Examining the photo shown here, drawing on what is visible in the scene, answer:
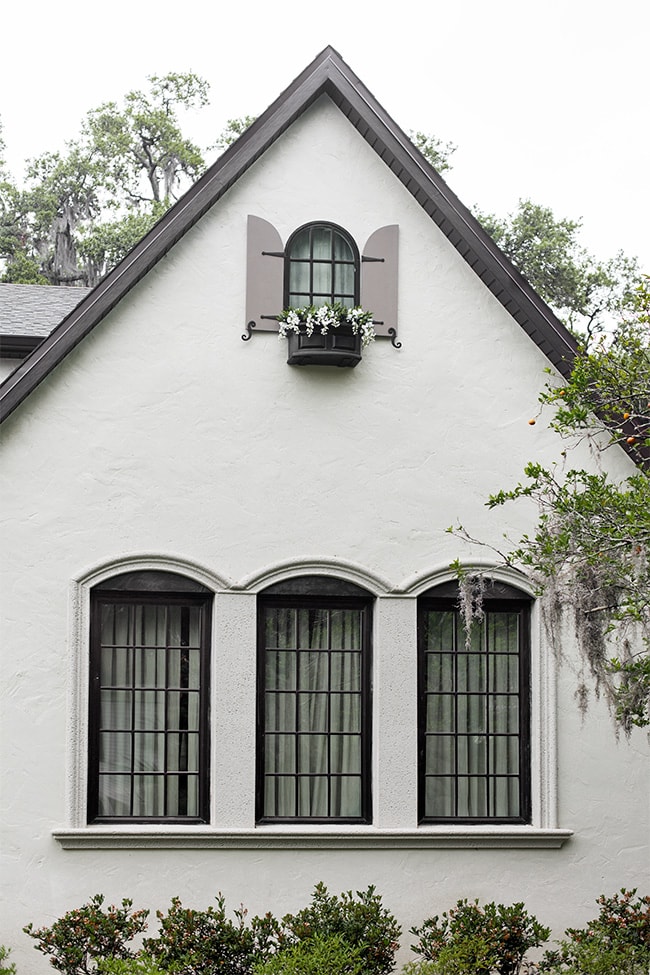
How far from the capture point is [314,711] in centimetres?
1006

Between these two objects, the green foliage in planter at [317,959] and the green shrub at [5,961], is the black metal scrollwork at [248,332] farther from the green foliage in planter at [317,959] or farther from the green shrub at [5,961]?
the green shrub at [5,961]

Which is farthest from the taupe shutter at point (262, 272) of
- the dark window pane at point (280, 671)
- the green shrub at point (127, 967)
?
the green shrub at point (127, 967)

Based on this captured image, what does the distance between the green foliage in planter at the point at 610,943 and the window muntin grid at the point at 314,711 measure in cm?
189

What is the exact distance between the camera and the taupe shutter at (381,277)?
1017 cm

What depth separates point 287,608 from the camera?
10125 mm

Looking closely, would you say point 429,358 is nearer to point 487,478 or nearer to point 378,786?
point 487,478

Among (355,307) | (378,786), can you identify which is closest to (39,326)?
(355,307)

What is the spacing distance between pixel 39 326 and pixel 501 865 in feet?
21.9

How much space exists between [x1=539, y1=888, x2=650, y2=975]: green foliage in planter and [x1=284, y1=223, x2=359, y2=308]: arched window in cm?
544

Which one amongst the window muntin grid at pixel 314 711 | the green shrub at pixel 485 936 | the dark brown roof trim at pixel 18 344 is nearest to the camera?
the green shrub at pixel 485 936

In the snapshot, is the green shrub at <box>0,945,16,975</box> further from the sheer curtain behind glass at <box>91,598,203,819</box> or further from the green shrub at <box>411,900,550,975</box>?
the green shrub at <box>411,900,550,975</box>

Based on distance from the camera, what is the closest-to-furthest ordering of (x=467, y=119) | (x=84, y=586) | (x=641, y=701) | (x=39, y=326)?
(x=641, y=701) < (x=84, y=586) < (x=39, y=326) < (x=467, y=119)

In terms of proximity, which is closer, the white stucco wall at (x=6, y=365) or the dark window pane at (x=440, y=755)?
the dark window pane at (x=440, y=755)

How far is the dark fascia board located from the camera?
9609mm
